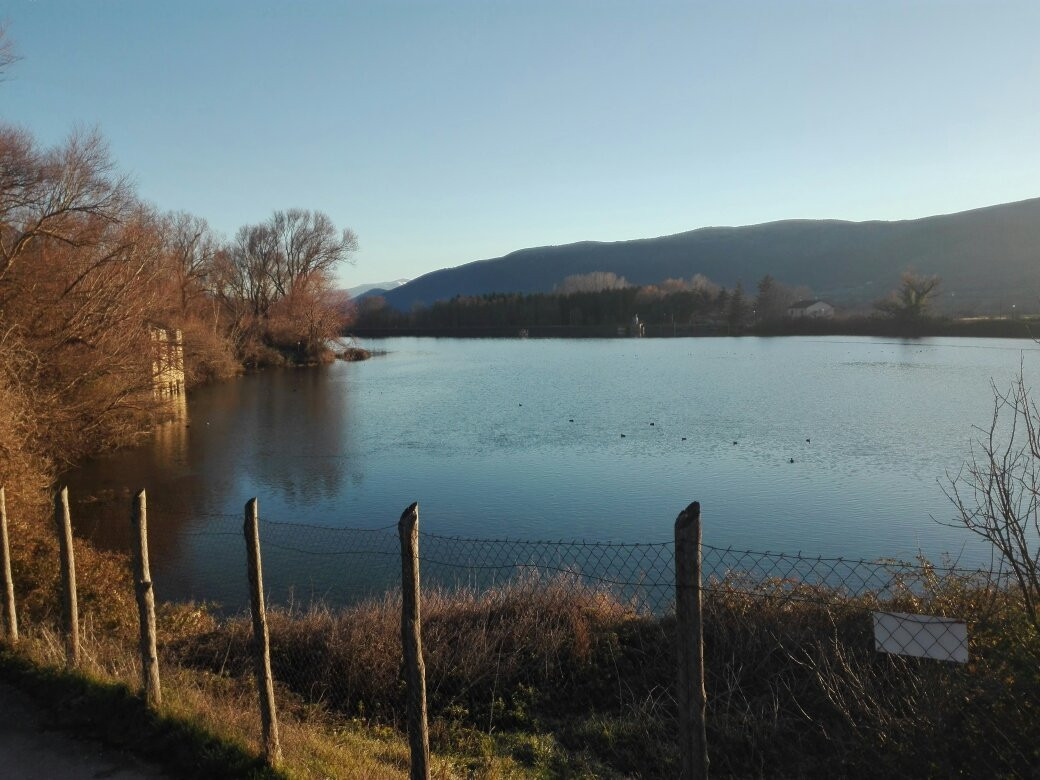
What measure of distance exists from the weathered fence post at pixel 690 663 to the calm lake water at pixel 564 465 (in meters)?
9.49

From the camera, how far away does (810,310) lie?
114m

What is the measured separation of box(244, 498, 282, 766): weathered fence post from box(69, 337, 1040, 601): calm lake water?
7.52 meters

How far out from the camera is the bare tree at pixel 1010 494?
419cm

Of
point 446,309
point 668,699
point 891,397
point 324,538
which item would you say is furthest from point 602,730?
point 446,309

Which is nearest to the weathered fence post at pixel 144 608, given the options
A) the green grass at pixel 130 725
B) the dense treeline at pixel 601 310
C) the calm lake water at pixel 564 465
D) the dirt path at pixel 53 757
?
the green grass at pixel 130 725

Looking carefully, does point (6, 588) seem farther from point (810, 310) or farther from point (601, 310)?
point (601, 310)

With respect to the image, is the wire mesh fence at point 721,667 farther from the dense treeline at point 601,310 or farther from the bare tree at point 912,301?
the dense treeline at point 601,310

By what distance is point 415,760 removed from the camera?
161 inches

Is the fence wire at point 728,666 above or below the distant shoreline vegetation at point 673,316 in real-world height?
below

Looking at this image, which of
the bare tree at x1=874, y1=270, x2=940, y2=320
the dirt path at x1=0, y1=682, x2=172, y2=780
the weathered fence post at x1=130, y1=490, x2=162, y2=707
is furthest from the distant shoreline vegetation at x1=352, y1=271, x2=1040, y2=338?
the dirt path at x1=0, y1=682, x2=172, y2=780

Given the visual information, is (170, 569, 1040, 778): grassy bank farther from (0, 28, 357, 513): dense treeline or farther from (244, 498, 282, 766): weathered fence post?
(0, 28, 357, 513): dense treeline

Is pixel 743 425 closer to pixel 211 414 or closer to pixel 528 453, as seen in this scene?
pixel 528 453

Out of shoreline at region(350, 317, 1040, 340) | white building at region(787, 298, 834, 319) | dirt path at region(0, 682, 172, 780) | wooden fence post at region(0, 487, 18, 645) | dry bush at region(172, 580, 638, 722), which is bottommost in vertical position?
dry bush at region(172, 580, 638, 722)

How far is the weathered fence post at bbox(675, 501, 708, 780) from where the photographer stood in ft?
11.6
